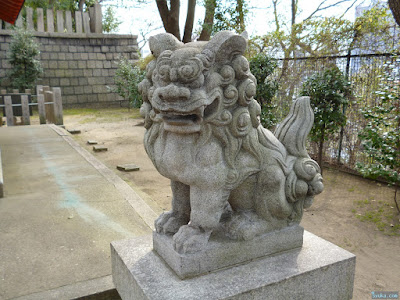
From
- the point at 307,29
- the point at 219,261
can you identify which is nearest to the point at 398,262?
the point at 219,261

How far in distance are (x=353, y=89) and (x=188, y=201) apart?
488cm

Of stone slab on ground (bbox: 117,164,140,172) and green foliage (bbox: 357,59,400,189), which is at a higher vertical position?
green foliage (bbox: 357,59,400,189)

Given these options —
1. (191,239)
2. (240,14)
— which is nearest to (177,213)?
(191,239)

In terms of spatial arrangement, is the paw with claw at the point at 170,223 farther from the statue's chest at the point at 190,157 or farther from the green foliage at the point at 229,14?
the green foliage at the point at 229,14

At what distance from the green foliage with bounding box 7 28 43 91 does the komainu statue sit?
42.7 ft

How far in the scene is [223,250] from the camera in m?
1.73

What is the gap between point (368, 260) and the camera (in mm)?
3232

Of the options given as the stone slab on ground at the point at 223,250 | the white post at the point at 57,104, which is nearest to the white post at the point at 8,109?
the white post at the point at 57,104

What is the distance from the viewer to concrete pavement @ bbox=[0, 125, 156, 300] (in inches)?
92.7

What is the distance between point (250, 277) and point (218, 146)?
2.22ft

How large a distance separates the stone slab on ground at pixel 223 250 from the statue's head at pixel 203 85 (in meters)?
0.60

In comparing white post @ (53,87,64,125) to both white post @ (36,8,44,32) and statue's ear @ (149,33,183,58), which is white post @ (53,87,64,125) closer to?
white post @ (36,8,44,32)

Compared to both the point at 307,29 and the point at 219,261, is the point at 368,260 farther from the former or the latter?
the point at 307,29

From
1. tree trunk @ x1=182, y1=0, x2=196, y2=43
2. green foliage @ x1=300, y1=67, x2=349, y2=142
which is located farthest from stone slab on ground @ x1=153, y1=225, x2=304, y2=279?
tree trunk @ x1=182, y1=0, x2=196, y2=43
